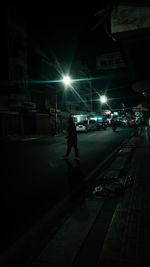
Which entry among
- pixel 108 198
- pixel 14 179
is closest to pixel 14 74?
pixel 14 179

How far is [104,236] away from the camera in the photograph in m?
2.93

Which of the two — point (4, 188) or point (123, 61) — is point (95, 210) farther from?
point (123, 61)

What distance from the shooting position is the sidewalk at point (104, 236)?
2387 mm

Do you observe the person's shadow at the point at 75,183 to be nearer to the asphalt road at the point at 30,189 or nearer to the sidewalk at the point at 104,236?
the asphalt road at the point at 30,189

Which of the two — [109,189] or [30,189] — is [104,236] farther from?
[30,189]

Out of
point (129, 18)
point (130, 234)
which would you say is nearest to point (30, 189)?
point (130, 234)

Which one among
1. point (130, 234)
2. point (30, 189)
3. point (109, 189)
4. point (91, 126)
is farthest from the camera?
point (91, 126)

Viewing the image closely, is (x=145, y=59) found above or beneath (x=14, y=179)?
above

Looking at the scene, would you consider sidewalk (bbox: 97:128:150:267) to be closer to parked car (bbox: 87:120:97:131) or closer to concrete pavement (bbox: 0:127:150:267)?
concrete pavement (bbox: 0:127:150:267)

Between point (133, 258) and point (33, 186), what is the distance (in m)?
3.66

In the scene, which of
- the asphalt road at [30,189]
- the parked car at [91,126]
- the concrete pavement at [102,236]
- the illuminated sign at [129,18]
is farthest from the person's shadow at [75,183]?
the parked car at [91,126]

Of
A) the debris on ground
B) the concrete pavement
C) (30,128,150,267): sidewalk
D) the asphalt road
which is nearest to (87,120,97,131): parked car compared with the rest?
the asphalt road

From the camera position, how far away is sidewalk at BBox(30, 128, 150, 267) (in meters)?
2.39

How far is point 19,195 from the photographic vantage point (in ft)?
15.9
